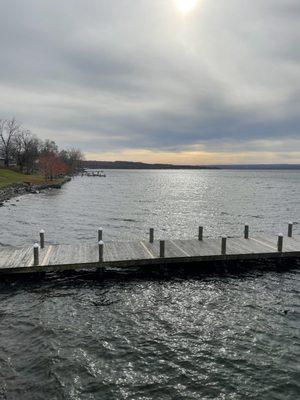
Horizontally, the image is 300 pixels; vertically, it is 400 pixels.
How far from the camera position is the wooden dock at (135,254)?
1822cm

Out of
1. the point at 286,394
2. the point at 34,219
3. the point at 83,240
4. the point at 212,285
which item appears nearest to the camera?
the point at 286,394

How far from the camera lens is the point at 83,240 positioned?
31047 mm

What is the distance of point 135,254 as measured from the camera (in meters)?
20.1

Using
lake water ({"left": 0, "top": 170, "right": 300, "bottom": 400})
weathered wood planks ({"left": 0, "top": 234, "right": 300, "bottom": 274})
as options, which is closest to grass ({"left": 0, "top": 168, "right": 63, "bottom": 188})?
weathered wood planks ({"left": 0, "top": 234, "right": 300, "bottom": 274})

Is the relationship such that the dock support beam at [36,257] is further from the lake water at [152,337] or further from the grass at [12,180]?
the grass at [12,180]

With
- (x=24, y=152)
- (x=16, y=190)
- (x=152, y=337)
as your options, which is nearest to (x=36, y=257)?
(x=152, y=337)

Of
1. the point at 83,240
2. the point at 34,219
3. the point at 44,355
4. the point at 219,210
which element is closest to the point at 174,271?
the point at 44,355

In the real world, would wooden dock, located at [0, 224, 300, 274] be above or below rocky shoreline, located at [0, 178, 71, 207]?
above

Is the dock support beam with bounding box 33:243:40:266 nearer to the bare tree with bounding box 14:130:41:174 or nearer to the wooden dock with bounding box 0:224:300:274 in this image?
the wooden dock with bounding box 0:224:300:274

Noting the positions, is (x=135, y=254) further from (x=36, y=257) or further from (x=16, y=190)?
(x=16, y=190)

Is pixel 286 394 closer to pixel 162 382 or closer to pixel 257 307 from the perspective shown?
pixel 162 382

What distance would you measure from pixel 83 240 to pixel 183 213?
24546mm

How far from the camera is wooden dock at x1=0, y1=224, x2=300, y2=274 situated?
1822 centimetres

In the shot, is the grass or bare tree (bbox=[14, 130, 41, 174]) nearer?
the grass
